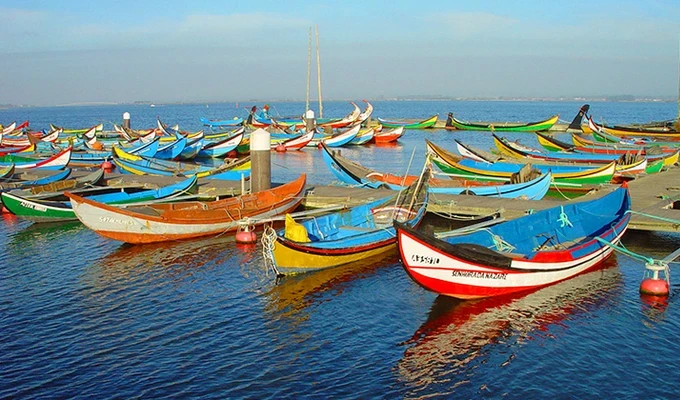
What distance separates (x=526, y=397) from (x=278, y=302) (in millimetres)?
6163

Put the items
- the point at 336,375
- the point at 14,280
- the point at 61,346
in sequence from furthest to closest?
the point at 14,280, the point at 61,346, the point at 336,375

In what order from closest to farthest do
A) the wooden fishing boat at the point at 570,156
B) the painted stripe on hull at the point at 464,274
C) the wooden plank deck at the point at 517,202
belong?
the painted stripe on hull at the point at 464,274, the wooden plank deck at the point at 517,202, the wooden fishing boat at the point at 570,156

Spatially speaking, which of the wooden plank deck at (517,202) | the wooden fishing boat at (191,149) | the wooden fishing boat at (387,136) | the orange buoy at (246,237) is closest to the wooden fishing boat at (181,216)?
the orange buoy at (246,237)

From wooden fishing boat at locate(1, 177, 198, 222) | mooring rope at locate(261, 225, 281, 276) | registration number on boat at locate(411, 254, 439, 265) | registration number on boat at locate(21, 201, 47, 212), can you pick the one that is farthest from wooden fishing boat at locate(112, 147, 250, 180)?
registration number on boat at locate(411, 254, 439, 265)

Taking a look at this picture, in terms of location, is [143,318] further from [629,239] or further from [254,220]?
[629,239]

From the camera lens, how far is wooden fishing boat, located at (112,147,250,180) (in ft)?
97.1

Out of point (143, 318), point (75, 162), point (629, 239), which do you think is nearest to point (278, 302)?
point (143, 318)

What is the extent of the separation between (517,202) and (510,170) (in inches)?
324

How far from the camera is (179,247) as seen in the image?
20.2m

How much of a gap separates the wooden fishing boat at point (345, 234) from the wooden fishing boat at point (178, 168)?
9.19m

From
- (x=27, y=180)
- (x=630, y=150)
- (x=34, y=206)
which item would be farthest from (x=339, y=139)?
(x=34, y=206)

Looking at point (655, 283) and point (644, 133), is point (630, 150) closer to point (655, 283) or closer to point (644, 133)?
point (644, 133)

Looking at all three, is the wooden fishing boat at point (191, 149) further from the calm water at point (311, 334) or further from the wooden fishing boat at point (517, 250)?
the wooden fishing boat at point (517, 250)

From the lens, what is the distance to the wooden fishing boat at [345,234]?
54.1 ft
